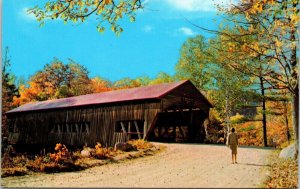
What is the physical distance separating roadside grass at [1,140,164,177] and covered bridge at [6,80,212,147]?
4.98 m

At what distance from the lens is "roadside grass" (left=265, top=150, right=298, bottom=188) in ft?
29.0

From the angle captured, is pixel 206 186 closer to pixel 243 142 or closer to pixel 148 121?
pixel 148 121

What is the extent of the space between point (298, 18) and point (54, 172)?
28.9 ft

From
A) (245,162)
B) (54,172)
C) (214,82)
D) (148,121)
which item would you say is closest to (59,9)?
(54,172)

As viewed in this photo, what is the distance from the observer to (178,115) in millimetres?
25297

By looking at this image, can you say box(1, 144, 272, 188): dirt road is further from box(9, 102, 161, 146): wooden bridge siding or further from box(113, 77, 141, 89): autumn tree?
box(113, 77, 141, 89): autumn tree

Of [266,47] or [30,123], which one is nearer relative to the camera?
[266,47]

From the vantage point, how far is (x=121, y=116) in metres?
22.7

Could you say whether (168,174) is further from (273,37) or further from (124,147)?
(124,147)

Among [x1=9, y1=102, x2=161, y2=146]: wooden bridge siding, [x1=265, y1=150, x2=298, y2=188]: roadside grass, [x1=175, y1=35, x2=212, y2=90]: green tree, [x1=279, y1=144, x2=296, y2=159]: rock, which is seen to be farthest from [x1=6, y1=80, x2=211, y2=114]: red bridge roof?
[x1=265, y1=150, x2=298, y2=188]: roadside grass

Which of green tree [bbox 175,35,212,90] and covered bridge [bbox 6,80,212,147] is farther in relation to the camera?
green tree [bbox 175,35,212,90]

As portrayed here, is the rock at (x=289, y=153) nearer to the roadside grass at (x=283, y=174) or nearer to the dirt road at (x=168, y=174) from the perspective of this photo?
the roadside grass at (x=283, y=174)

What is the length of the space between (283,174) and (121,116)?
44.8 ft

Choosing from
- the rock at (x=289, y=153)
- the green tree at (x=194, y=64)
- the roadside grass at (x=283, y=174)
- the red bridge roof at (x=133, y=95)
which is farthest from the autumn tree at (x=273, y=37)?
the green tree at (x=194, y=64)
